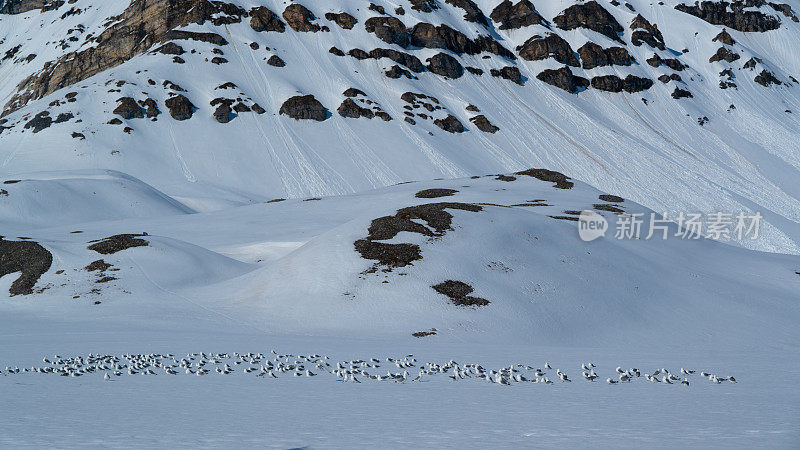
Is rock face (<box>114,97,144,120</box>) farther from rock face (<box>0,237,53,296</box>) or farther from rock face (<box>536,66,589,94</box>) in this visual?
rock face (<box>536,66,589,94</box>)

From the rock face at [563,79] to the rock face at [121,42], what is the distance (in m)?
84.8

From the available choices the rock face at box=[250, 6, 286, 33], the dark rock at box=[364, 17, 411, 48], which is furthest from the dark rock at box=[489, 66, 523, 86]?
the rock face at box=[250, 6, 286, 33]

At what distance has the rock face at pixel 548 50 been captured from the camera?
5920 inches

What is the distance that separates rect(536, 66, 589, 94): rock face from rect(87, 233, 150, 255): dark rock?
404ft

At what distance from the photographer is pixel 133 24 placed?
139 meters

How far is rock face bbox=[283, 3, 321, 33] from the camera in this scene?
13562 centimetres

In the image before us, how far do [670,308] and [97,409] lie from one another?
30269mm

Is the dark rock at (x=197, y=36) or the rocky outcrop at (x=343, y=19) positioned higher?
the rocky outcrop at (x=343, y=19)

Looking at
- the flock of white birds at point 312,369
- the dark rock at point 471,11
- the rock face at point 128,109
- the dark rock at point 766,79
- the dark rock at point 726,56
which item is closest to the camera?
the flock of white birds at point 312,369

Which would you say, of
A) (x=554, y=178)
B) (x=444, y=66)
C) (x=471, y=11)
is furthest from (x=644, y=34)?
(x=554, y=178)

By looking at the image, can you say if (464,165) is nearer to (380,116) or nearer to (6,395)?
(380,116)

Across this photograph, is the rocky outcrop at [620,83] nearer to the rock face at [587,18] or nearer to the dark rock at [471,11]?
the rock face at [587,18]

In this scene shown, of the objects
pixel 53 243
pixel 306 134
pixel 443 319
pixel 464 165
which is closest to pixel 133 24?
pixel 306 134

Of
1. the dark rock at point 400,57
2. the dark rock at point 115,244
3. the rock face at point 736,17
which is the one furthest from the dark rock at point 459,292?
the rock face at point 736,17
